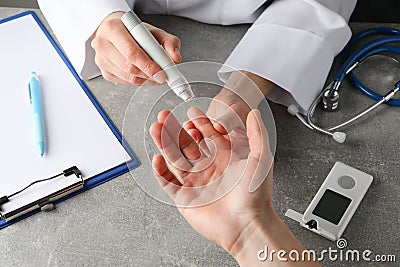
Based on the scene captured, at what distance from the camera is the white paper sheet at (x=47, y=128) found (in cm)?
102

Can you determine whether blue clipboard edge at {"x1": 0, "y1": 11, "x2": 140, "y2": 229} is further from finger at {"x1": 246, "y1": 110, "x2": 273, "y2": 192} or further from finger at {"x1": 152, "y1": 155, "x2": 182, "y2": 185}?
finger at {"x1": 246, "y1": 110, "x2": 273, "y2": 192}

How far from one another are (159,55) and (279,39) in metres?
0.28

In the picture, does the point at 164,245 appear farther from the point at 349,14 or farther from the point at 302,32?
the point at 349,14

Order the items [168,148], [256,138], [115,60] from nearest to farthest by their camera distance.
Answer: [256,138] < [168,148] < [115,60]

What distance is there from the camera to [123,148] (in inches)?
41.1

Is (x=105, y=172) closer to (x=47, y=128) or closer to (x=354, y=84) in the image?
(x=47, y=128)

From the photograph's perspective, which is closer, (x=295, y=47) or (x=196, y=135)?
(x=196, y=135)

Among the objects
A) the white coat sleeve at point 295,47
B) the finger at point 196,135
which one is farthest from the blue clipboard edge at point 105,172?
the white coat sleeve at point 295,47

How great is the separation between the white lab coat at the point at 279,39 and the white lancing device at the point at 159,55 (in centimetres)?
15

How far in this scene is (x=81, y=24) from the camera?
3.75ft

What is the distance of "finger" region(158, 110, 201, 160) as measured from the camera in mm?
939

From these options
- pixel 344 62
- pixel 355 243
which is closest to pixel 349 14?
pixel 344 62

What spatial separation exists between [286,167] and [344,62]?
0.27m

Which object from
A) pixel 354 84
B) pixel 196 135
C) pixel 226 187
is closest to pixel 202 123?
pixel 196 135
